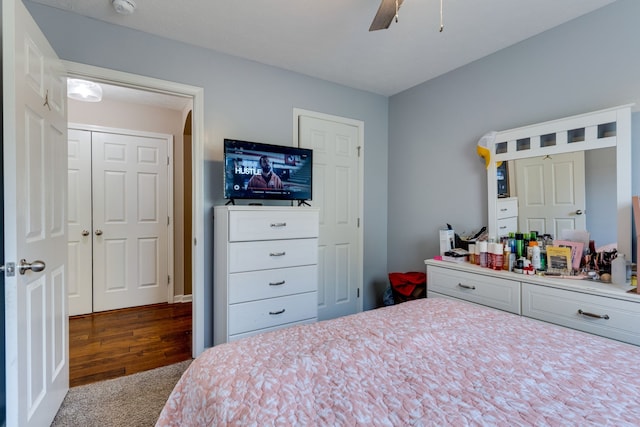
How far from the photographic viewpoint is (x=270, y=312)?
234cm

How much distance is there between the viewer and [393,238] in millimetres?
3504

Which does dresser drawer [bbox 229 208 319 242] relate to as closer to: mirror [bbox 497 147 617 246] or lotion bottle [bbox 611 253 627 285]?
mirror [bbox 497 147 617 246]

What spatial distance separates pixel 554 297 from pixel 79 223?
14.5 feet

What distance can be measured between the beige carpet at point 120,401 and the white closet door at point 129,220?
181 cm

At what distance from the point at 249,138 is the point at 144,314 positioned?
7.99 feet

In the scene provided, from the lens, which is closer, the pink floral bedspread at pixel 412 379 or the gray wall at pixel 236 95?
the pink floral bedspread at pixel 412 379

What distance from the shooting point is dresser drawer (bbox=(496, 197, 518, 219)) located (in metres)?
2.36

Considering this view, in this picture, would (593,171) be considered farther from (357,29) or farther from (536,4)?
(357,29)

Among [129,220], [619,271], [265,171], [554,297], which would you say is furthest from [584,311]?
[129,220]

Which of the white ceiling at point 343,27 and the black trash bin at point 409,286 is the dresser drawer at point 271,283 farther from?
the white ceiling at point 343,27

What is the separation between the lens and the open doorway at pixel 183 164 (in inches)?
87.5

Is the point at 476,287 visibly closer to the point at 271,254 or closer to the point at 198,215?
the point at 271,254

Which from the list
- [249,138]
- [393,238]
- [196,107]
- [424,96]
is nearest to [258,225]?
[249,138]

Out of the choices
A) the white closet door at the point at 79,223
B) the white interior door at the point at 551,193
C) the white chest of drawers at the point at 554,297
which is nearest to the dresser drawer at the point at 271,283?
the white chest of drawers at the point at 554,297
